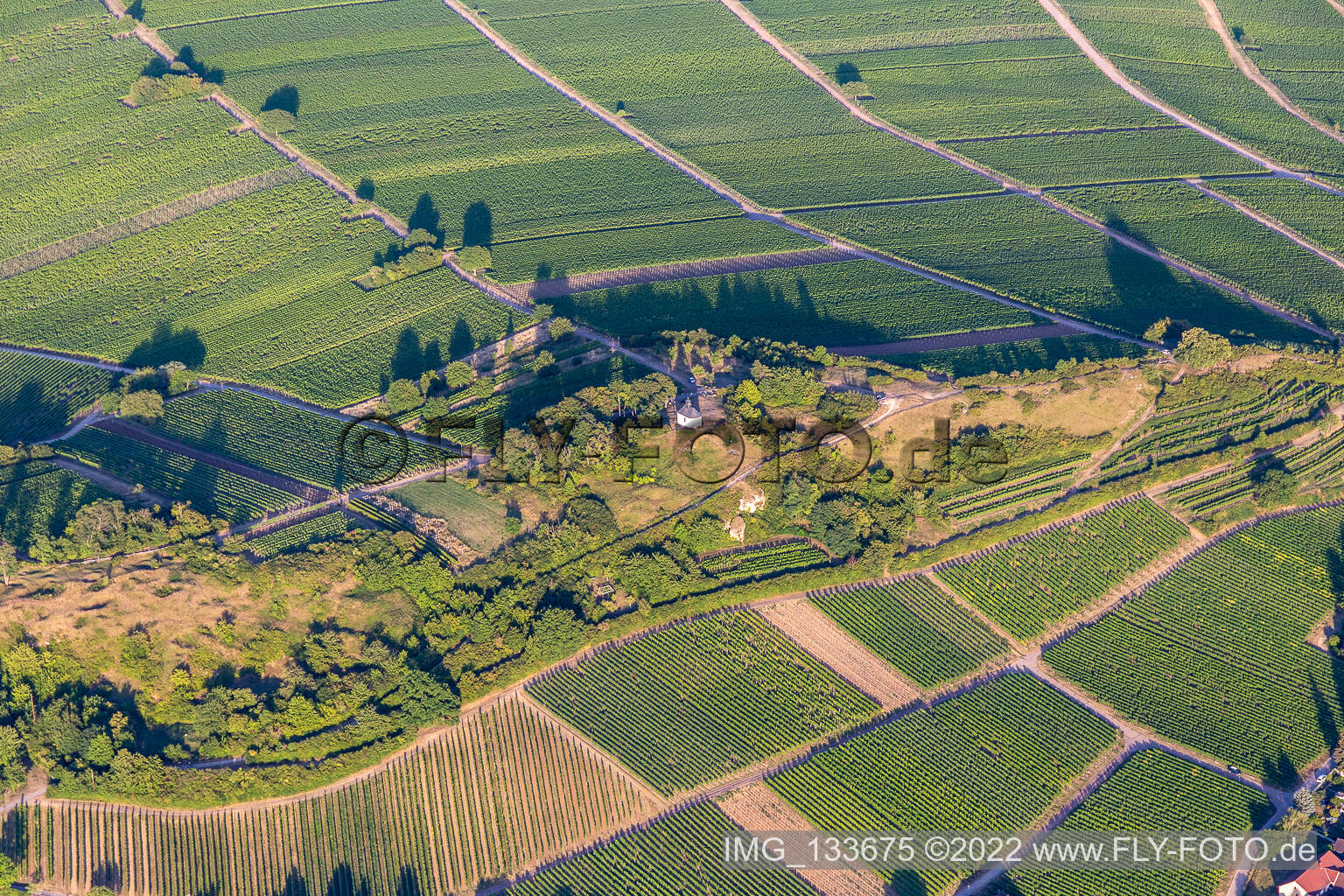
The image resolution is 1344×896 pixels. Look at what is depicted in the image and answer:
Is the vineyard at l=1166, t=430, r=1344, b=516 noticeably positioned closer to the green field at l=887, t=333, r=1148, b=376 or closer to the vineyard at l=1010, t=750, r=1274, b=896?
the green field at l=887, t=333, r=1148, b=376

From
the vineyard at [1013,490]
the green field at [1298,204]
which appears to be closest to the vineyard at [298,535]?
the vineyard at [1013,490]

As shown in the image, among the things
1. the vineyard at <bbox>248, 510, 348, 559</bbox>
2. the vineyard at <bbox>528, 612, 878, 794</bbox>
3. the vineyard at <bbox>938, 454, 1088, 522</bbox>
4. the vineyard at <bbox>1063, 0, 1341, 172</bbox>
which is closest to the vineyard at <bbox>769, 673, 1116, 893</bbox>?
the vineyard at <bbox>528, 612, 878, 794</bbox>

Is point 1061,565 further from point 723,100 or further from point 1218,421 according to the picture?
point 723,100

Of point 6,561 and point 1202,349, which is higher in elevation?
point 1202,349

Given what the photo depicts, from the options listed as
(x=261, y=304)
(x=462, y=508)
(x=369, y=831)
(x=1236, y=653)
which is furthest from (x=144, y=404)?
(x=1236, y=653)

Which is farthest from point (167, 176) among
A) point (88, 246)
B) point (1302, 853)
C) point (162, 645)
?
point (1302, 853)

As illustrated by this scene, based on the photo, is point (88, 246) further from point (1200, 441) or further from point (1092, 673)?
point (1200, 441)

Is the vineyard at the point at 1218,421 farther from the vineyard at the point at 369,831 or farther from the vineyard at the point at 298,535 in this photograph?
the vineyard at the point at 298,535
